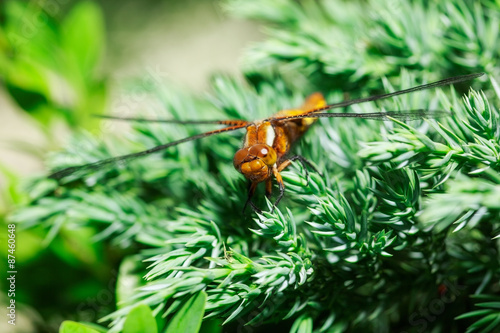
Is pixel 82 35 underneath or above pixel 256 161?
above

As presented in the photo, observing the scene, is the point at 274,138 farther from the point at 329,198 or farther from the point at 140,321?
the point at 140,321

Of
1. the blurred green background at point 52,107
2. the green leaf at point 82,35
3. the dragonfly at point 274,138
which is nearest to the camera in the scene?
the dragonfly at point 274,138

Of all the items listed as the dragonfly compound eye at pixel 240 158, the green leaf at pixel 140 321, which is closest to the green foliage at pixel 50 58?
the dragonfly compound eye at pixel 240 158

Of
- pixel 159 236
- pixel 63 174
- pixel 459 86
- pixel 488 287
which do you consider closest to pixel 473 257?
pixel 488 287

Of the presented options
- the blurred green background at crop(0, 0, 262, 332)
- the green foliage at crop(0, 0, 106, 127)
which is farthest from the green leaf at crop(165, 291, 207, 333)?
the green foliage at crop(0, 0, 106, 127)

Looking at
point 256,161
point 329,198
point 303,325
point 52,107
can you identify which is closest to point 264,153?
point 256,161

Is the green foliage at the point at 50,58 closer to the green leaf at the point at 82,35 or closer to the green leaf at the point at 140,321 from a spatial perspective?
the green leaf at the point at 82,35

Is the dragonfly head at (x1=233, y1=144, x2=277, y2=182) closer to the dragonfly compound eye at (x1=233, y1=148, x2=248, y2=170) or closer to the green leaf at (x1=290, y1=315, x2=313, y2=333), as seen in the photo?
the dragonfly compound eye at (x1=233, y1=148, x2=248, y2=170)
